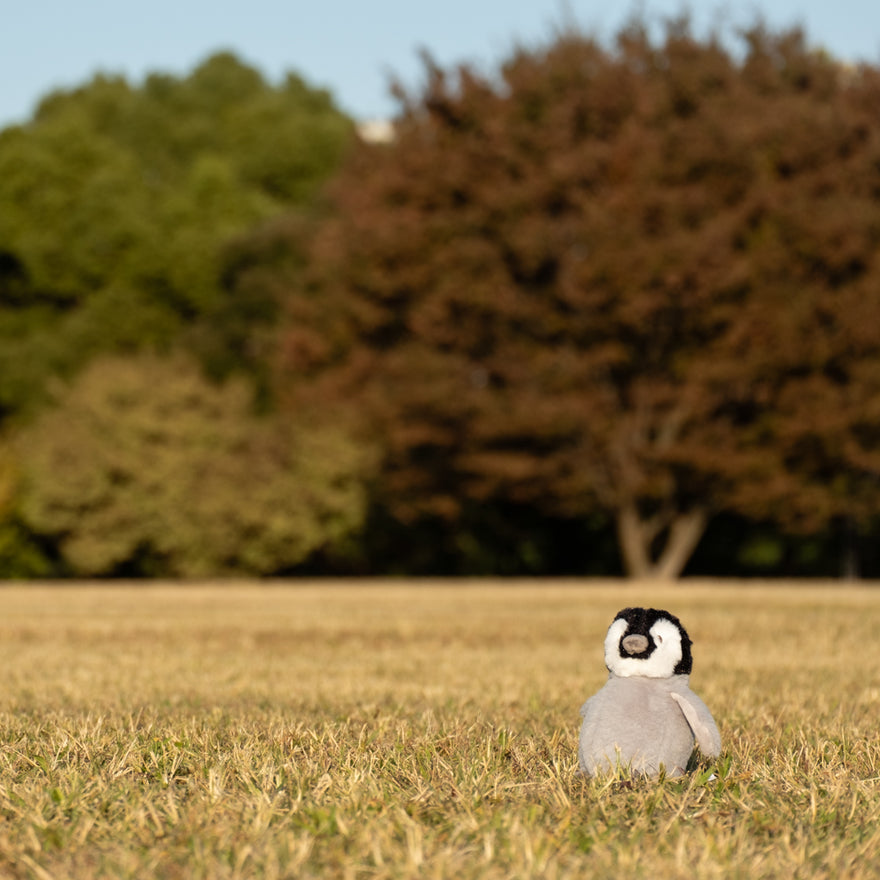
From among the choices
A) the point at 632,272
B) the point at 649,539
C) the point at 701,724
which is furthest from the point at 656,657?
the point at 649,539

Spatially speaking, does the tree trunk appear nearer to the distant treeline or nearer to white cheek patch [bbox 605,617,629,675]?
the distant treeline

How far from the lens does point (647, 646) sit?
5.50 m

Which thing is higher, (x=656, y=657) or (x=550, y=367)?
(x=550, y=367)

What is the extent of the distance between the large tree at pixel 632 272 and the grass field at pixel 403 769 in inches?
598

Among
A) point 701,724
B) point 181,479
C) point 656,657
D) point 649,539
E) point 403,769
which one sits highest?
point 181,479

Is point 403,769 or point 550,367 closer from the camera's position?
point 403,769

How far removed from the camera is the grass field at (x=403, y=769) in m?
4.07

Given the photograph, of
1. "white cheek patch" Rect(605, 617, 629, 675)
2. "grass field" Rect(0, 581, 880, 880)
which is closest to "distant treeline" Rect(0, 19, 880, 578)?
"grass field" Rect(0, 581, 880, 880)

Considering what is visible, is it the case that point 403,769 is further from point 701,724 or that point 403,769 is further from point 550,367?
point 550,367

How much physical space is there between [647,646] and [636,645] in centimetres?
5

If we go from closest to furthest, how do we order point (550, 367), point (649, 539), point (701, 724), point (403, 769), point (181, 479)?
1. point (701, 724)
2. point (403, 769)
3. point (550, 367)
4. point (649, 539)
5. point (181, 479)

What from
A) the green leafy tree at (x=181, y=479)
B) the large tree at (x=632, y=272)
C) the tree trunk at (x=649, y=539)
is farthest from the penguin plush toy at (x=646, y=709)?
the green leafy tree at (x=181, y=479)

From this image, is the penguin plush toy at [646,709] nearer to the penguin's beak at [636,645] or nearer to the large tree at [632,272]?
the penguin's beak at [636,645]

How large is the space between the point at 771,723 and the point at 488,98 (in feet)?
84.9
